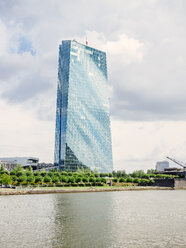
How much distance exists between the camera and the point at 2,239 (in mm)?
41562

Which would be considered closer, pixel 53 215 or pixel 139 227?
pixel 139 227

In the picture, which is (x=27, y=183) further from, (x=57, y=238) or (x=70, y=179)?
(x=57, y=238)

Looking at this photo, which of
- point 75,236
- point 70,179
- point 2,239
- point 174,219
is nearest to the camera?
point 2,239

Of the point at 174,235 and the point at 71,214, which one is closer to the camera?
the point at 174,235

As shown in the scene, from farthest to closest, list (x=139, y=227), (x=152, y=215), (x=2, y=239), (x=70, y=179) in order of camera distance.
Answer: (x=70, y=179)
(x=152, y=215)
(x=139, y=227)
(x=2, y=239)

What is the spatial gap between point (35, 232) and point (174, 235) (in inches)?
869

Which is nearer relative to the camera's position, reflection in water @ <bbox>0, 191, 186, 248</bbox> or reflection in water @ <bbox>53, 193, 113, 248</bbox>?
reflection in water @ <bbox>0, 191, 186, 248</bbox>

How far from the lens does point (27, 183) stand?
155m

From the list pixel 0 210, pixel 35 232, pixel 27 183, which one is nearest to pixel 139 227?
pixel 35 232

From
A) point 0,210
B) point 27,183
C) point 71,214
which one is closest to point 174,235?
point 71,214

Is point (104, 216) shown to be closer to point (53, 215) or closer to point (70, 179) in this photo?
point (53, 215)

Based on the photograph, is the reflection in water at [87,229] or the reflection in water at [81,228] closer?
the reflection in water at [87,229]

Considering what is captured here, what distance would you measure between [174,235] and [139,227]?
298 inches

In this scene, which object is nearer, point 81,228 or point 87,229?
point 87,229
